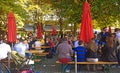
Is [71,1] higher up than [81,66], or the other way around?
[71,1]

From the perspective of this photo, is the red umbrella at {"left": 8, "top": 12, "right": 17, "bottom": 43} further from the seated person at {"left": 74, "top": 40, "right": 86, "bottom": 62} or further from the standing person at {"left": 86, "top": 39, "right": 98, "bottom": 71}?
the standing person at {"left": 86, "top": 39, "right": 98, "bottom": 71}

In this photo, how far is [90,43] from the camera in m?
17.3

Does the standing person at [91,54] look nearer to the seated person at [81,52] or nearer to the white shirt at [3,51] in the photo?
the seated person at [81,52]

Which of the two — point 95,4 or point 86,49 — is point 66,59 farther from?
point 95,4

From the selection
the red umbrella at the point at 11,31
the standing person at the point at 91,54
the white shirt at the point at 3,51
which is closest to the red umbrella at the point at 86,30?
the standing person at the point at 91,54

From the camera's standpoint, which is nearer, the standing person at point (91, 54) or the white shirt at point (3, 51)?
the white shirt at point (3, 51)

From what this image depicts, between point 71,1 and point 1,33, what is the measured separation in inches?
410

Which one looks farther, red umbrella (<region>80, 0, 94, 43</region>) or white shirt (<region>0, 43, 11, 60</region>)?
red umbrella (<region>80, 0, 94, 43</region>)

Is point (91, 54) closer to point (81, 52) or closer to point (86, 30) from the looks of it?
point (81, 52)

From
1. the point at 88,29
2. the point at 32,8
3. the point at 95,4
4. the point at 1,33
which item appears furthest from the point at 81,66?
the point at 32,8

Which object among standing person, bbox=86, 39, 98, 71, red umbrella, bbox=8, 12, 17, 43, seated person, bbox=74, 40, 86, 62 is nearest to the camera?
standing person, bbox=86, 39, 98, 71

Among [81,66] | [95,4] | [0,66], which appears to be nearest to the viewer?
[0,66]

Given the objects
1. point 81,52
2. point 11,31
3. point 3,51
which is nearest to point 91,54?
point 81,52

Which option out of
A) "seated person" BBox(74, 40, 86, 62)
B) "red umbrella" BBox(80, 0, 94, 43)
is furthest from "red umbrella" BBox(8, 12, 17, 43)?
"red umbrella" BBox(80, 0, 94, 43)
